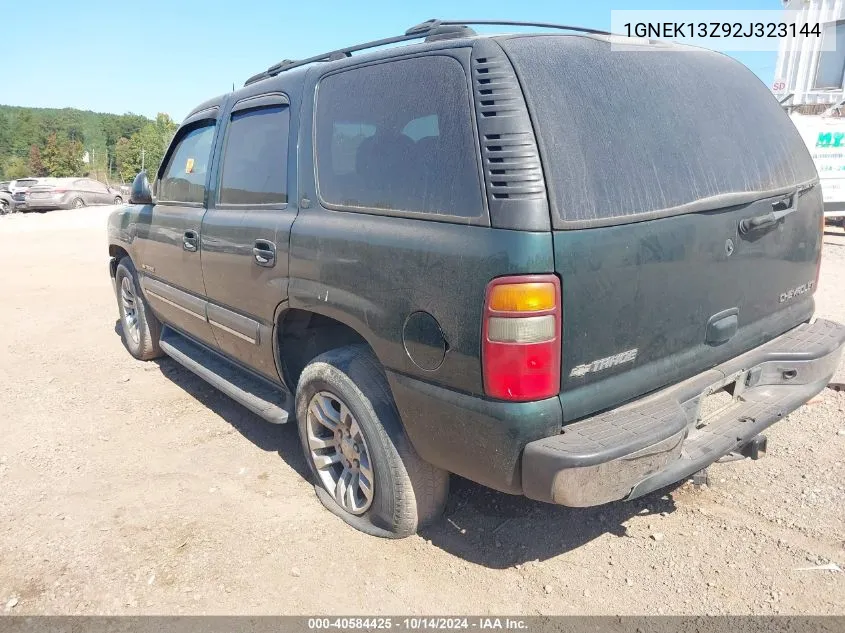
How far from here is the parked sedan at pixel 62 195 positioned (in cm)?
2309

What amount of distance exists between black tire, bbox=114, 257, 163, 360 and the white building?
14.4 meters

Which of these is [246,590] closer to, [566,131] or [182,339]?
[566,131]

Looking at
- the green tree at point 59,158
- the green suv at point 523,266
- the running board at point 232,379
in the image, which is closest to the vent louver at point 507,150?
the green suv at point 523,266

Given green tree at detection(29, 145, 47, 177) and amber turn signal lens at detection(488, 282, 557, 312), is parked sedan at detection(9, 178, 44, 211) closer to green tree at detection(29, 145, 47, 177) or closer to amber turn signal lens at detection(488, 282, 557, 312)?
amber turn signal lens at detection(488, 282, 557, 312)

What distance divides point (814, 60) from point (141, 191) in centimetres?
1579

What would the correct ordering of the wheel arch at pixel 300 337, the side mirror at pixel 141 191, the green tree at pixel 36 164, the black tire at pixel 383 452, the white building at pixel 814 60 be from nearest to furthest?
the black tire at pixel 383 452
the wheel arch at pixel 300 337
the side mirror at pixel 141 191
the white building at pixel 814 60
the green tree at pixel 36 164

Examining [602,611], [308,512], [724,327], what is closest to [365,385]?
[308,512]

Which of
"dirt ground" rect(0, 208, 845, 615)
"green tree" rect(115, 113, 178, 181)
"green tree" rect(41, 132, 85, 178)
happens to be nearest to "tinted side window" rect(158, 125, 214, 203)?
"dirt ground" rect(0, 208, 845, 615)

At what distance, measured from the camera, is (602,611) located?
7.66ft

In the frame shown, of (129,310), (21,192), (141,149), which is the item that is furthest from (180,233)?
(141,149)

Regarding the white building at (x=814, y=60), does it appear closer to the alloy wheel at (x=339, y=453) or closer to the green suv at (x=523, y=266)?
the green suv at (x=523, y=266)

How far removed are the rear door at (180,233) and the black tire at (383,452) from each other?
142cm

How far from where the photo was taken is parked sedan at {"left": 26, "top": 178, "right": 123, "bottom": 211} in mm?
23094

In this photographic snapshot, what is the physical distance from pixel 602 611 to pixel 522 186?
5.18 feet
